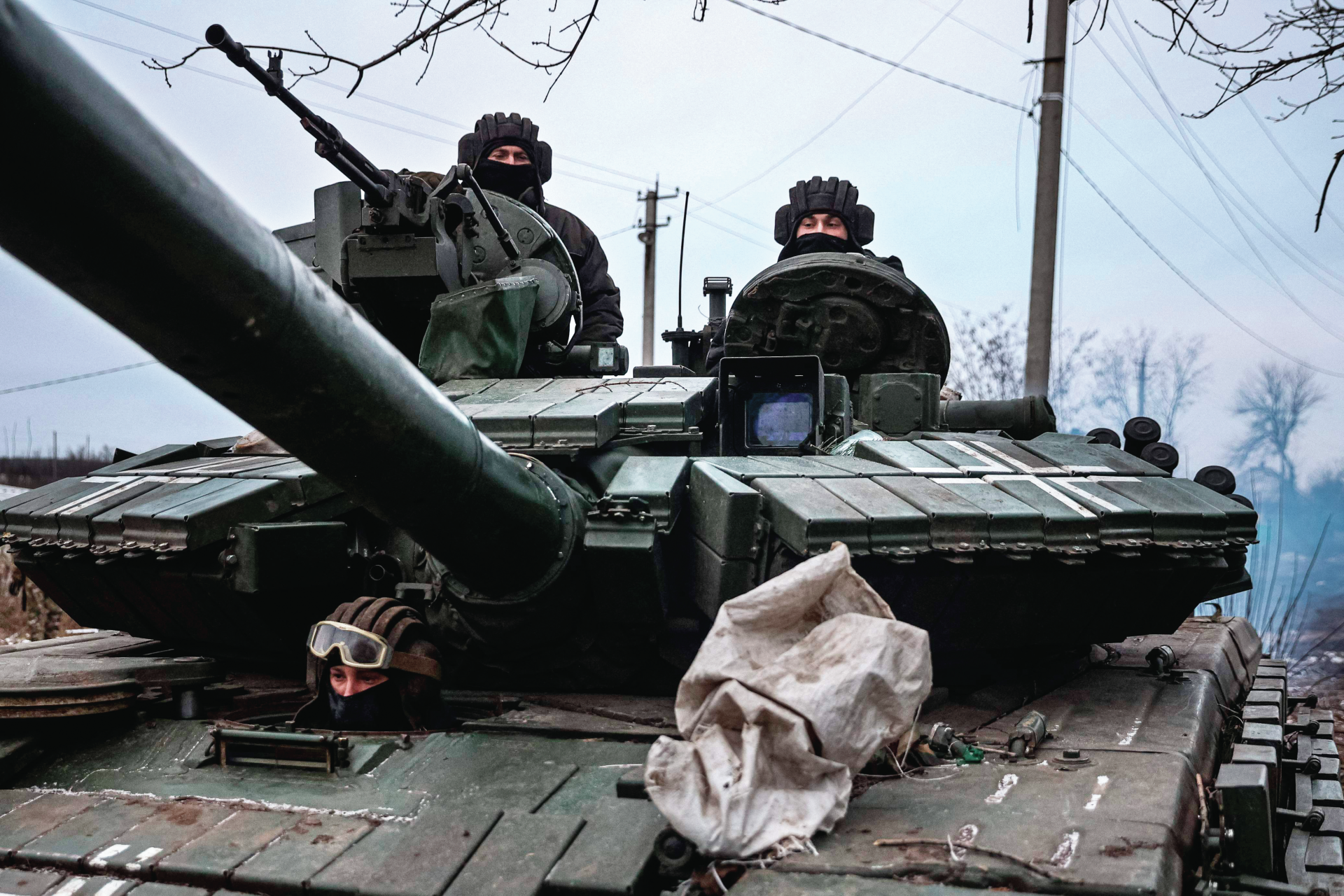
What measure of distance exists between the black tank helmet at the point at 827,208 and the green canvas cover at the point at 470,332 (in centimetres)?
343

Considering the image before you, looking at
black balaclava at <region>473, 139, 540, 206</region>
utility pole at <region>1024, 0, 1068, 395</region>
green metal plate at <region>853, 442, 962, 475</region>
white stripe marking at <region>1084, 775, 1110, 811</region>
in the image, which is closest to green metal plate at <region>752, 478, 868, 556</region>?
green metal plate at <region>853, 442, 962, 475</region>

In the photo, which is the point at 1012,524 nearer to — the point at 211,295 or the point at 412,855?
the point at 412,855

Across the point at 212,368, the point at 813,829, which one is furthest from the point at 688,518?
the point at 212,368

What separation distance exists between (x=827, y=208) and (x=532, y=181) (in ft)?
7.34

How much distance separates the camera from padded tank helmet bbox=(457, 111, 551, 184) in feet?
30.6

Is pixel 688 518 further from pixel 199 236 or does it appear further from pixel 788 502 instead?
pixel 199 236

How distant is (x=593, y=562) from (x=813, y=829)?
1.54 metres

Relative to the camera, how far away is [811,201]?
376 inches

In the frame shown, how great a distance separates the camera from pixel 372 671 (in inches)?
184

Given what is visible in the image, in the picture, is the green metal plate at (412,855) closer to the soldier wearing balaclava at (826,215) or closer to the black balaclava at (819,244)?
the black balaclava at (819,244)

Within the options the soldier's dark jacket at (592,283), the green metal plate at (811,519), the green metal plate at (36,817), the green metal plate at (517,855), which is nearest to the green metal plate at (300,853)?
the green metal plate at (517,855)

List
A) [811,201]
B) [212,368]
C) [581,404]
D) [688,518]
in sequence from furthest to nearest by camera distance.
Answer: [811,201] < [581,404] < [688,518] < [212,368]

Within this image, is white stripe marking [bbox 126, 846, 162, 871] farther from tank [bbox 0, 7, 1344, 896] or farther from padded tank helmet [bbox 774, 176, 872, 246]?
padded tank helmet [bbox 774, 176, 872, 246]

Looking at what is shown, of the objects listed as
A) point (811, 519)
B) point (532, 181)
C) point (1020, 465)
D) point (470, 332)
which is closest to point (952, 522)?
point (811, 519)
